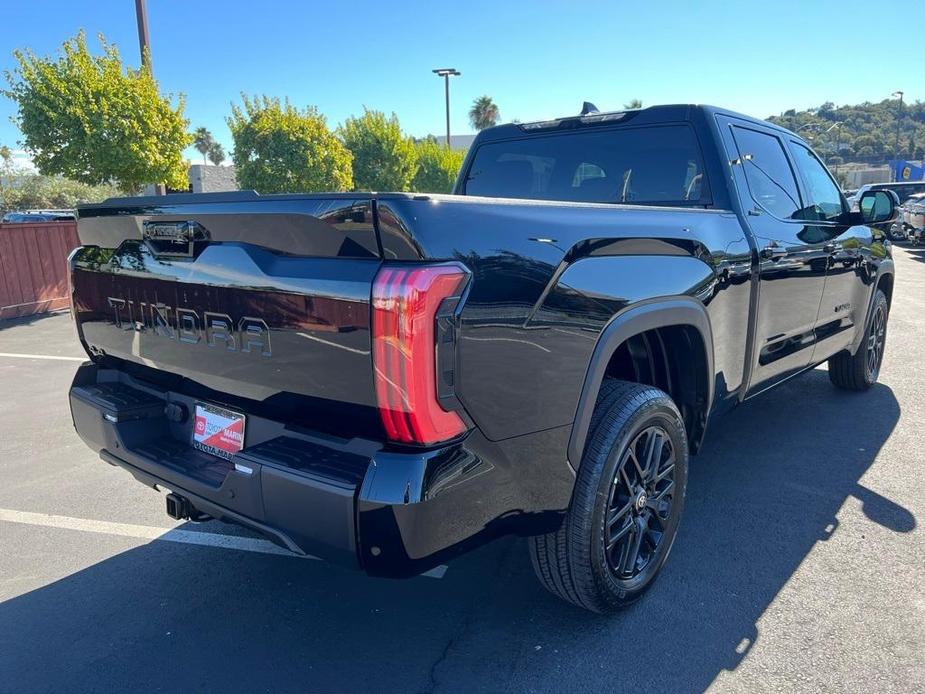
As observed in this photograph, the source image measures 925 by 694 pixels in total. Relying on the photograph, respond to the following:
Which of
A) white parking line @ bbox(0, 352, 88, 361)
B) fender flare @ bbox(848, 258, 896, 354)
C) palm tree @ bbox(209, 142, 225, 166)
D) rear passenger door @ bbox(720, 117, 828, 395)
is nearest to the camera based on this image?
rear passenger door @ bbox(720, 117, 828, 395)

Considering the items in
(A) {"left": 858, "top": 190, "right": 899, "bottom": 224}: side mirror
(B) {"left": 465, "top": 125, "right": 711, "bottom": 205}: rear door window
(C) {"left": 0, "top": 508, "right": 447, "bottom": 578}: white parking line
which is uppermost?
(B) {"left": 465, "top": 125, "right": 711, "bottom": 205}: rear door window

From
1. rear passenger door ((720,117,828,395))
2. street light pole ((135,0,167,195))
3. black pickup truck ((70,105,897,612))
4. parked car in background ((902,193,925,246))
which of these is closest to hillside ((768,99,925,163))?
parked car in background ((902,193,925,246))

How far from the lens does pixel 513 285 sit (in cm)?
195

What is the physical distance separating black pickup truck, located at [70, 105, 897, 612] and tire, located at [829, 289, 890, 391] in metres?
2.50

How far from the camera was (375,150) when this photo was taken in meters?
27.3

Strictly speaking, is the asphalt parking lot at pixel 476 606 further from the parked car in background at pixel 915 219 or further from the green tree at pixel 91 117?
the parked car in background at pixel 915 219

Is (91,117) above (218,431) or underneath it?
above

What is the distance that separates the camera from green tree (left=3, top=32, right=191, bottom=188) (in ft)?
34.8

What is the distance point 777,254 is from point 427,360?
2490 millimetres

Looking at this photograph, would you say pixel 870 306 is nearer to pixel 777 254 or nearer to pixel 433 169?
pixel 777 254

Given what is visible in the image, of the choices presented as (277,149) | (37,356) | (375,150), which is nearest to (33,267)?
(37,356)

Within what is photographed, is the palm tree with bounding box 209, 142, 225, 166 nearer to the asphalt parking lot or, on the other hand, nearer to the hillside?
the hillside

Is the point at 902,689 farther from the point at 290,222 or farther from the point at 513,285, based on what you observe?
the point at 290,222

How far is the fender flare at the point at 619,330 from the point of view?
221 cm
